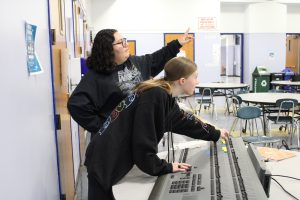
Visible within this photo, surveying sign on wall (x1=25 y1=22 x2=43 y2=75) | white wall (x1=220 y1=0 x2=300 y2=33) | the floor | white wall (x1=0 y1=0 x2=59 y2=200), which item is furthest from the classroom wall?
sign on wall (x1=25 y1=22 x2=43 y2=75)

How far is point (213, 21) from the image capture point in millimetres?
11016

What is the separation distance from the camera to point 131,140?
1.38m

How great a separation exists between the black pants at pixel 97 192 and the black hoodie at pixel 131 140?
0.06 metres

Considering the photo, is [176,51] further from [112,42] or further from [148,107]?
[148,107]

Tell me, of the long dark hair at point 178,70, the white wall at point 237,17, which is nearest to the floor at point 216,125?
the long dark hair at point 178,70

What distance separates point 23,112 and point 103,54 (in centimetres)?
73

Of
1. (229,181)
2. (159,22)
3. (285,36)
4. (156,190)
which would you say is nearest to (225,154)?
(229,181)

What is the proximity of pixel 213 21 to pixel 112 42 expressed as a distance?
9603 millimetres

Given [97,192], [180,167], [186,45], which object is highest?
[186,45]

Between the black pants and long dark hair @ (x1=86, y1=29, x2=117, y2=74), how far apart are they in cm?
74

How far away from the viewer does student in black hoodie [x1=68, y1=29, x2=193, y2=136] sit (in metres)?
1.89

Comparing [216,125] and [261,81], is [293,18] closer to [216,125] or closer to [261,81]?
[261,81]

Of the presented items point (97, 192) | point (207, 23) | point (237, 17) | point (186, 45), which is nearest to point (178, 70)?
point (97, 192)

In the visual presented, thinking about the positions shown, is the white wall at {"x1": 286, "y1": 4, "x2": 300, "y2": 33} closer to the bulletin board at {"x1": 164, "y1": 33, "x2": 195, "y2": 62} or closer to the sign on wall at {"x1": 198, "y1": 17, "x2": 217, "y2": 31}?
the sign on wall at {"x1": 198, "y1": 17, "x2": 217, "y2": 31}
